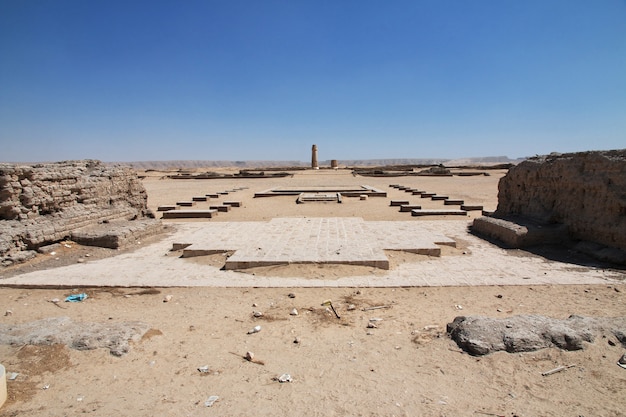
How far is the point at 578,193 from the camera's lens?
7.60 meters

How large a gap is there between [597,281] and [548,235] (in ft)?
7.30

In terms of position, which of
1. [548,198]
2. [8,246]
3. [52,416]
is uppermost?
[548,198]

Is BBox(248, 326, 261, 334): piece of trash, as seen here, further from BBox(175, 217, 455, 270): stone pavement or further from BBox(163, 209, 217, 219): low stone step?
BBox(163, 209, 217, 219): low stone step

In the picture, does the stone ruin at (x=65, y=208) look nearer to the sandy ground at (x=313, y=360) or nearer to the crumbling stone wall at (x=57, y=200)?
the crumbling stone wall at (x=57, y=200)

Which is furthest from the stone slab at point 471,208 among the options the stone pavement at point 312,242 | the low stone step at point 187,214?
the low stone step at point 187,214

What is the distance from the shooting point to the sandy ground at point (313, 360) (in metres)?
2.79

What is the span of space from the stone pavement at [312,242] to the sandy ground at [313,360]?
1.03 m

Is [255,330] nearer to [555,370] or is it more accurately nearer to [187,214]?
[555,370]

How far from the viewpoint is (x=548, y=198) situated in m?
8.47

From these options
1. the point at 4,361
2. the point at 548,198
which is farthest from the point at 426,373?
the point at 548,198

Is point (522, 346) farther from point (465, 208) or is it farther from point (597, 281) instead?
point (465, 208)

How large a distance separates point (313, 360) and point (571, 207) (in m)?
7.18

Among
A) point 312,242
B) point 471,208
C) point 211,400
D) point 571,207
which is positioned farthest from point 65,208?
point 471,208

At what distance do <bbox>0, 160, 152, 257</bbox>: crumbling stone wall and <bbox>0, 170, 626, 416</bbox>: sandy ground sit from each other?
214 centimetres
